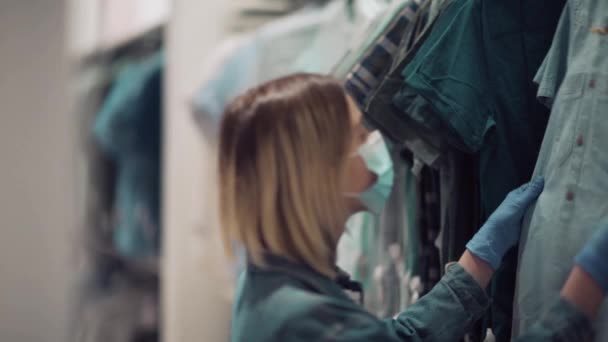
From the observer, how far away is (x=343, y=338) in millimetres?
678

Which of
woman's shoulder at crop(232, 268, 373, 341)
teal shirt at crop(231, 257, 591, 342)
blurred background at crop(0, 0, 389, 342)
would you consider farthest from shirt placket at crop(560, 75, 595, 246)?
blurred background at crop(0, 0, 389, 342)

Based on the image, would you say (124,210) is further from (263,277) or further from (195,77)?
(263,277)

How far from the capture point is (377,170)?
91 centimetres

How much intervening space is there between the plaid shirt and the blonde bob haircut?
0.17 metres

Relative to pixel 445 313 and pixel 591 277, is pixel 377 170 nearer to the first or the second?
pixel 445 313

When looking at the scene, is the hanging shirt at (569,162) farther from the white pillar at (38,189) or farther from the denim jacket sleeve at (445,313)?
the white pillar at (38,189)

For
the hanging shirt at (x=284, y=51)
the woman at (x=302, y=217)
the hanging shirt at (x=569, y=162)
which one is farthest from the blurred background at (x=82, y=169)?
the hanging shirt at (x=569, y=162)

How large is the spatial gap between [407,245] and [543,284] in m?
0.30

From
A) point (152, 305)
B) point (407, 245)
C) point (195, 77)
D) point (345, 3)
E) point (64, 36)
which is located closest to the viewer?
point (407, 245)

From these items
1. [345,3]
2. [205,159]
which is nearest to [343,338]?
[345,3]

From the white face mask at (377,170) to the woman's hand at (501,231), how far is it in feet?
0.52

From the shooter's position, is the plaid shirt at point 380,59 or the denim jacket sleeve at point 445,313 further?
the plaid shirt at point 380,59

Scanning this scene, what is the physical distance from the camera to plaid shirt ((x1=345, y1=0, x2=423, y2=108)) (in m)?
0.94

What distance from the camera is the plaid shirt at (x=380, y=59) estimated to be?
943 millimetres
